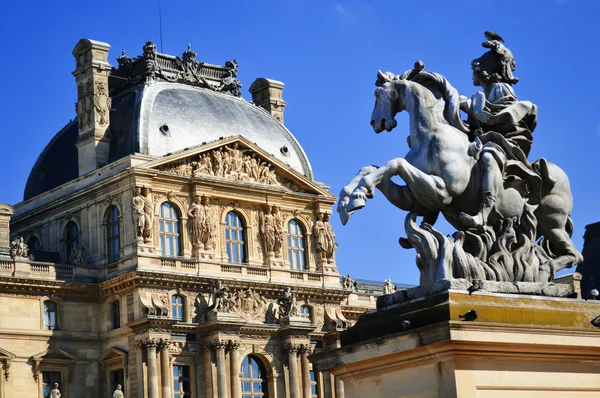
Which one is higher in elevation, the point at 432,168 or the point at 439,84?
the point at 439,84

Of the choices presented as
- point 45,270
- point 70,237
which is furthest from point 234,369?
point 70,237

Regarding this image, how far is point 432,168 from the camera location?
29.6 feet

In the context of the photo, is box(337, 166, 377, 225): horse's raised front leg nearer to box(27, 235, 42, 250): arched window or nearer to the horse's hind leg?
the horse's hind leg

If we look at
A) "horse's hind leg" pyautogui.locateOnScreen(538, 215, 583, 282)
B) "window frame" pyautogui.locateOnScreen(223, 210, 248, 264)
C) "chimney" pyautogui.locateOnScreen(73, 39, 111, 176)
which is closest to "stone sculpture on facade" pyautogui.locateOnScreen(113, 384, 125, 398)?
"window frame" pyautogui.locateOnScreen(223, 210, 248, 264)

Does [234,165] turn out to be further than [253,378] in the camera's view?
Yes

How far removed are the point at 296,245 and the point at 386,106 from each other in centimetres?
4917

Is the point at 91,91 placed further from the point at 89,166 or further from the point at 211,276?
the point at 211,276

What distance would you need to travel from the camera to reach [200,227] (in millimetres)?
54188

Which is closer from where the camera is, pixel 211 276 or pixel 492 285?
pixel 492 285

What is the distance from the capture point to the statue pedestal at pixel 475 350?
327 inches

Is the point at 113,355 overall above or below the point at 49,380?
above

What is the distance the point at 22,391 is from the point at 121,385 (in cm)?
394

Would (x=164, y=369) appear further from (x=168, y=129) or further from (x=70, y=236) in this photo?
(x=168, y=129)

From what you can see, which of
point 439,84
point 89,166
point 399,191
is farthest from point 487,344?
point 89,166
